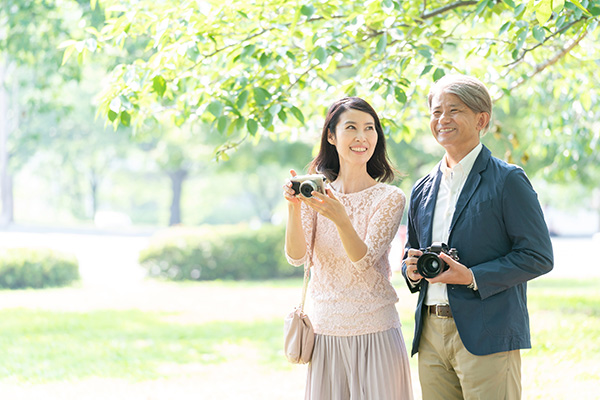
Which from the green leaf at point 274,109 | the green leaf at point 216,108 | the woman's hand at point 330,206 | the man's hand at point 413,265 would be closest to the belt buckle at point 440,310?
the man's hand at point 413,265

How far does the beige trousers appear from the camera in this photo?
287 centimetres

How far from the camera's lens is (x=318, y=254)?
3416 millimetres

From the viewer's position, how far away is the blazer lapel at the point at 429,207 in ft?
10.1

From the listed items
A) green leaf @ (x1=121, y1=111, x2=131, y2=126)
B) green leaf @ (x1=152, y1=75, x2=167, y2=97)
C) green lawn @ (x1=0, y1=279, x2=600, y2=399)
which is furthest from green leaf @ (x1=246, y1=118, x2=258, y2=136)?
green lawn @ (x1=0, y1=279, x2=600, y2=399)

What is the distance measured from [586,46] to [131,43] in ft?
23.2

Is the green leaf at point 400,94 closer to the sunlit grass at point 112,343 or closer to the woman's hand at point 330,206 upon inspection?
the woman's hand at point 330,206

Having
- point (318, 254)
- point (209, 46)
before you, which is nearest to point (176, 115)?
point (209, 46)

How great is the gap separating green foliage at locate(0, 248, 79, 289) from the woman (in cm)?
1275

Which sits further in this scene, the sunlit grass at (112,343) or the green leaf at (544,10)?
the sunlit grass at (112,343)

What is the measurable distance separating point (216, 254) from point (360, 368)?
13116mm

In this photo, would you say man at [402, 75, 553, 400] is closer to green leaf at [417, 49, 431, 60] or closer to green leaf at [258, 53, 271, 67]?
green leaf at [417, 49, 431, 60]

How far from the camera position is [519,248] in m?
2.80

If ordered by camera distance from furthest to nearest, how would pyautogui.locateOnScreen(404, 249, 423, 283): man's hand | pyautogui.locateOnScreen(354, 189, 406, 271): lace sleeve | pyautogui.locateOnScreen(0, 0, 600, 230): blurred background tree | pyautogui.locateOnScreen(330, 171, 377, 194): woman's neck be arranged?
1. pyautogui.locateOnScreen(0, 0, 600, 230): blurred background tree
2. pyautogui.locateOnScreen(330, 171, 377, 194): woman's neck
3. pyautogui.locateOnScreen(354, 189, 406, 271): lace sleeve
4. pyautogui.locateOnScreen(404, 249, 423, 283): man's hand

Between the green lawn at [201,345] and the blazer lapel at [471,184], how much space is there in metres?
3.98
